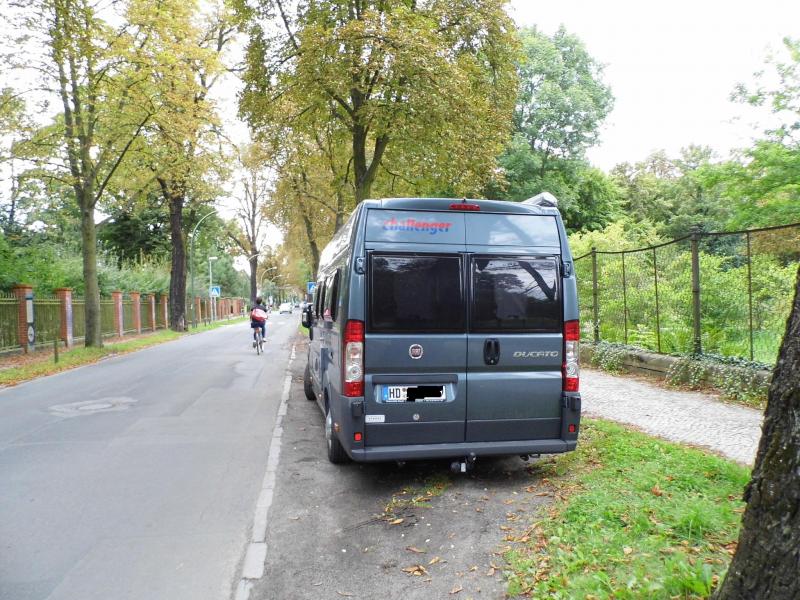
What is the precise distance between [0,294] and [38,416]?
12928 millimetres

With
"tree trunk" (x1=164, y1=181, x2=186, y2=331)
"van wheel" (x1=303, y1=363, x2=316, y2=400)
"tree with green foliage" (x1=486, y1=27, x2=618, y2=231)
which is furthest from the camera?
"tree trunk" (x1=164, y1=181, x2=186, y2=331)

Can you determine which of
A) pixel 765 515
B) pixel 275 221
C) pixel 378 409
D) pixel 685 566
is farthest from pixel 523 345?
pixel 275 221

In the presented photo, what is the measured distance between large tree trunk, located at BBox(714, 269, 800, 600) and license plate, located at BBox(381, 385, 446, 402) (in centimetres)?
291

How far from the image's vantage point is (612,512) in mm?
4285

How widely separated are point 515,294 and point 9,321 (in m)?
20.3

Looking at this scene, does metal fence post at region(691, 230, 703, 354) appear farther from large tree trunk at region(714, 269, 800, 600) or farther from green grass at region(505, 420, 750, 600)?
large tree trunk at region(714, 269, 800, 600)

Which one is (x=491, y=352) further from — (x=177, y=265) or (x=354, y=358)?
(x=177, y=265)

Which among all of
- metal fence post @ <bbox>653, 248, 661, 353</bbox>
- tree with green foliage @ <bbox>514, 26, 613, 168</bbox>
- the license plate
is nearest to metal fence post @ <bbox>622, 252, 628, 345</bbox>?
metal fence post @ <bbox>653, 248, 661, 353</bbox>

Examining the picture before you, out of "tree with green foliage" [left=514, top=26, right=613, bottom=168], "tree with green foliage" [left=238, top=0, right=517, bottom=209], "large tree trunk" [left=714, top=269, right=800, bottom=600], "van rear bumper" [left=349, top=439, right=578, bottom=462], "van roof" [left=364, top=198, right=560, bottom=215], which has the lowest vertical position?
"van rear bumper" [left=349, top=439, right=578, bottom=462]

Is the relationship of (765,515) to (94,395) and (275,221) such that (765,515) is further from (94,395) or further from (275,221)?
(275,221)

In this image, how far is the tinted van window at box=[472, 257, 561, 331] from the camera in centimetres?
539

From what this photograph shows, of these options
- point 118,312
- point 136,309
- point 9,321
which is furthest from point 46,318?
point 136,309

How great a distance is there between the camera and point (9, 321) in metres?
20.0

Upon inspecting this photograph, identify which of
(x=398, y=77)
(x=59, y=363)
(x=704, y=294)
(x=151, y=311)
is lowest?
(x=59, y=363)
